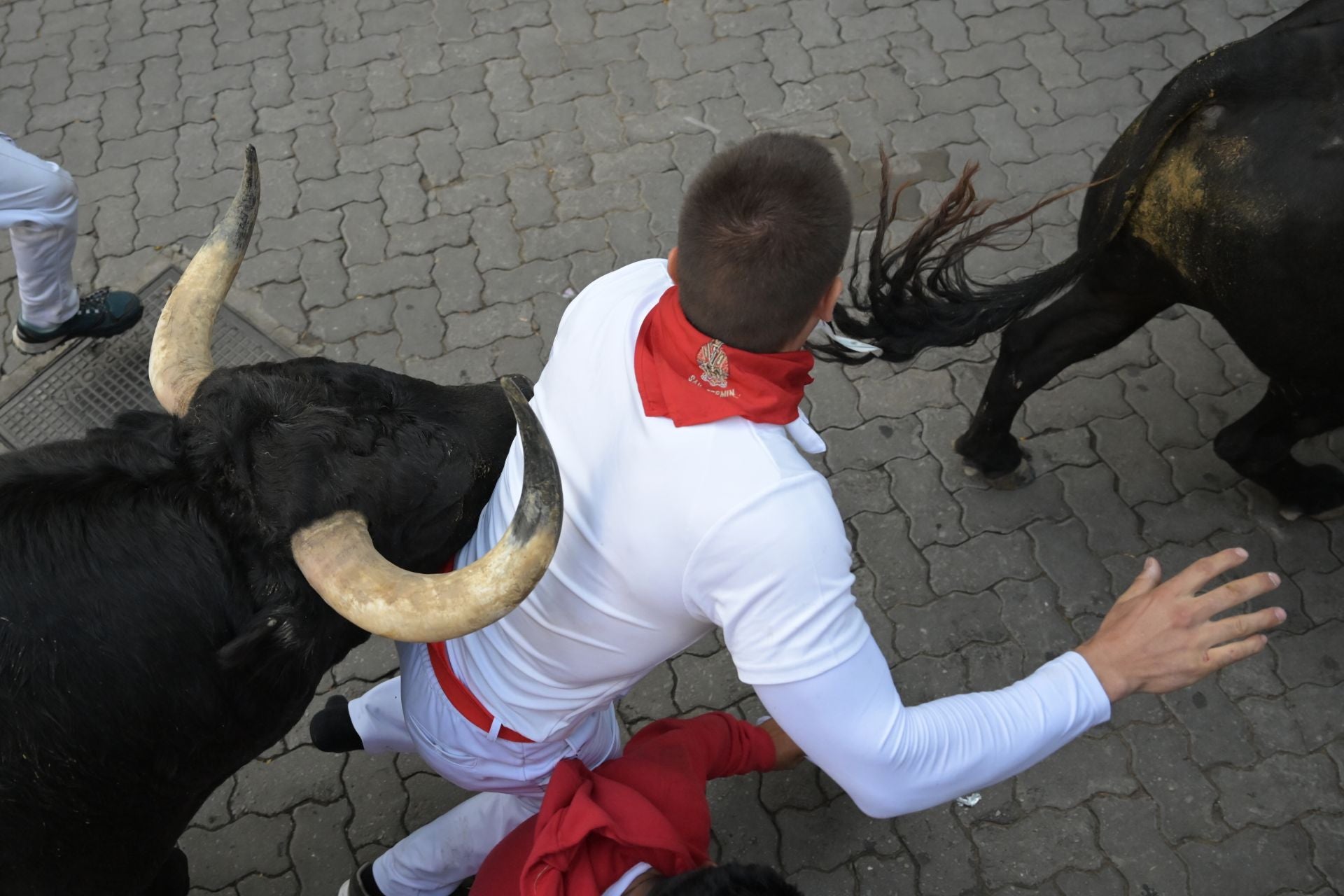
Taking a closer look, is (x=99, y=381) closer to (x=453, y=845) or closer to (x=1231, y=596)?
(x=453, y=845)

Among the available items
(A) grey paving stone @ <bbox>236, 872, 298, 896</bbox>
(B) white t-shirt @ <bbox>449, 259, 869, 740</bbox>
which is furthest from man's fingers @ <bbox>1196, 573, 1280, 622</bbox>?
(A) grey paving stone @ <bbox>236, 872, 298, 896</bbox>

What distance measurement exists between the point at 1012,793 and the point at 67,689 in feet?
8.73

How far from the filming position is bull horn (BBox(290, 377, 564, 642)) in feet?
5.74

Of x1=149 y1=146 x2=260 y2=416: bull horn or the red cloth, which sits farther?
x1=149 y1=146 x2=260 y2=416: bull horn

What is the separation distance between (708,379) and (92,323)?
359 cm

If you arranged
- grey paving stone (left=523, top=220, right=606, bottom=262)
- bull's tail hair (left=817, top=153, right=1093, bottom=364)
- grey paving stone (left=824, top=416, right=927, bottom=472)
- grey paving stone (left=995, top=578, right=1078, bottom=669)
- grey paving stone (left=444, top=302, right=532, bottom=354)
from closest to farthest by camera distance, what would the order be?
bull's tail hair (left=817, top=153, right=1093, bottom=364), grey paving stone (left=995, top=578, right=1078, bottom=669), grey paving stone (left=824, top=416, right=927, bottom=472), grey paving stone (left=444, top=302, right=532, bottom=354), grey paving stone (left=523, top=220, right=606, bottom=262)

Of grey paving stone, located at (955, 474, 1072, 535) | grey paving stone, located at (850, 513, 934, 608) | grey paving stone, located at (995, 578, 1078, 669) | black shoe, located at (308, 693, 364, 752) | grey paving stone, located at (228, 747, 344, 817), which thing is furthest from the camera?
grey paving stone, located at (955, 474, 1072, 535)

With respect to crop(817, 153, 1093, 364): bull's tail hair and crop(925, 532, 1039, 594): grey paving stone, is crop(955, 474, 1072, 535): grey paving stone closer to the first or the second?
crop(925, 532, 1039, 594): grey paving stone

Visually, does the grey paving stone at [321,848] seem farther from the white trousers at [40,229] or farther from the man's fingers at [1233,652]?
the man's fingers at [1233,652]

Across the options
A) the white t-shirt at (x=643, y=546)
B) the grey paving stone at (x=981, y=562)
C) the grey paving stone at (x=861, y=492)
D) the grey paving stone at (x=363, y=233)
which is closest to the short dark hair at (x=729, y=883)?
the white t-shirt at (x=643, y=546)

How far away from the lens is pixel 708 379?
173 centimetres

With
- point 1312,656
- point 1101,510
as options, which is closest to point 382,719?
point 1101,510

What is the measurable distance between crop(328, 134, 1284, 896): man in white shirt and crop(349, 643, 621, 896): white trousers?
0.22 m

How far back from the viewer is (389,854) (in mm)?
2828
